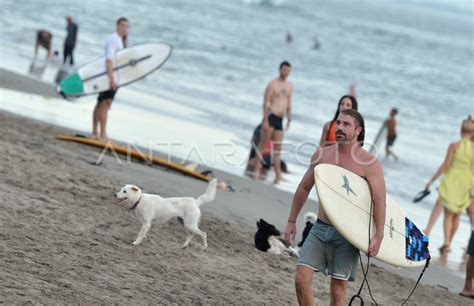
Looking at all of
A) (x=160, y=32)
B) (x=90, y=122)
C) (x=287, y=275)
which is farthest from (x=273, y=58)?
(x=287, y=275)

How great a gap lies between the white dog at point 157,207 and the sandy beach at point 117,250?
21 cm

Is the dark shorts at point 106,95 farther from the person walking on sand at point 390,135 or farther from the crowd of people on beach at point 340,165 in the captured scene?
the person walking on sand at point 390,135

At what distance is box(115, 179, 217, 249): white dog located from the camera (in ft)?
23.6

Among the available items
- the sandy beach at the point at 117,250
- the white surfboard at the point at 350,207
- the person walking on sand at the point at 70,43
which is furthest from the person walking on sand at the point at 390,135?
the white surfboard at the point at 350,207

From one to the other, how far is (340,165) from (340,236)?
16.1 inches

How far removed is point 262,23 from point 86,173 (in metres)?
65.3

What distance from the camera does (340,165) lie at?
5527 millimetres

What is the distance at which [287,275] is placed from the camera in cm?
758

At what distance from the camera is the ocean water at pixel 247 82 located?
15852 millimetres

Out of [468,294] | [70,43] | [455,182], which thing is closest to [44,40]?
[70,43]

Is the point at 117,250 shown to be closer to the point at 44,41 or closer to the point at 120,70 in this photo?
the point at 120,70

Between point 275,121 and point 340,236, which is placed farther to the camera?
point 275,121

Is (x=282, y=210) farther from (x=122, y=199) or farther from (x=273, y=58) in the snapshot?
(x=273, y=58)

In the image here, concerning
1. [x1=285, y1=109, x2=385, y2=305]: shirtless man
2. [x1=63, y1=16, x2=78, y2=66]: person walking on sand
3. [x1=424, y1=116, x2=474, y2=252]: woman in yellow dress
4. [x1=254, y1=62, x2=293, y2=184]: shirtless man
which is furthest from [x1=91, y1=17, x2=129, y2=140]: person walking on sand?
[x1=63, y1=16, x2=78, y2=66]: person walking on sand
